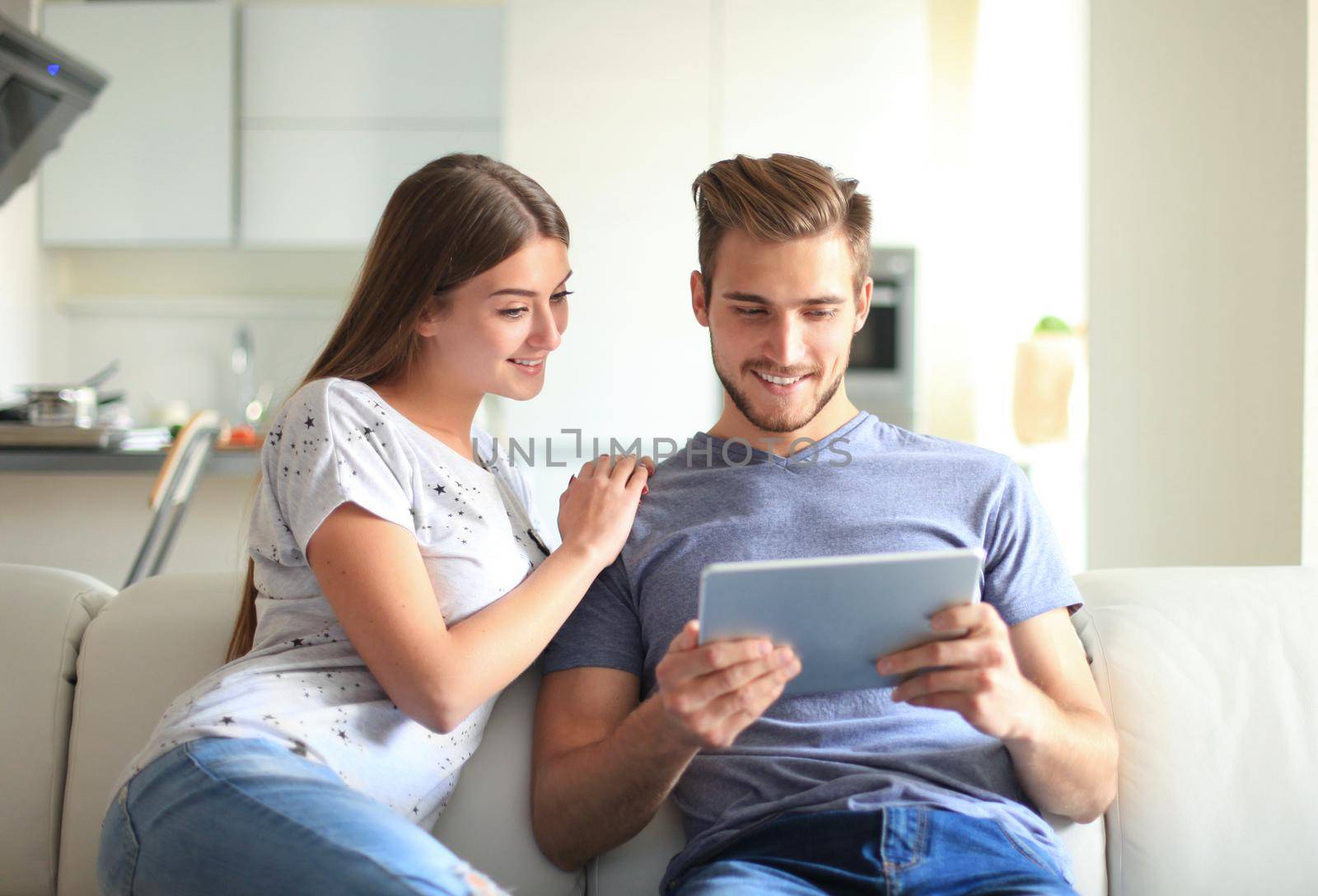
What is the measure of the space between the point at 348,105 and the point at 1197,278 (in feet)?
10.7

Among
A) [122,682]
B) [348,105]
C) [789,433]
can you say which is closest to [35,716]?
[122,682]

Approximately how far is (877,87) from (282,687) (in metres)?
3.53

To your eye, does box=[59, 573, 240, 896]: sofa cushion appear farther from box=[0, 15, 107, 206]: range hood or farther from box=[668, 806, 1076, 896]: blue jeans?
box=[0, 15, 107, 206]: range hood

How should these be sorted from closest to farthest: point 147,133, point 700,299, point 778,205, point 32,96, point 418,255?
point 418,255, point 778,205, point 700,299, point 32,96, point 147,133

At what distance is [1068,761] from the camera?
134 centimetres

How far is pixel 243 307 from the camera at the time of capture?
16.1 ft

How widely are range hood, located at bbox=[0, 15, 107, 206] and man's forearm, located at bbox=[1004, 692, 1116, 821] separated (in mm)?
2430

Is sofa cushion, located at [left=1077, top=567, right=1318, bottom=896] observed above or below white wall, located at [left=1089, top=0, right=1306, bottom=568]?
below

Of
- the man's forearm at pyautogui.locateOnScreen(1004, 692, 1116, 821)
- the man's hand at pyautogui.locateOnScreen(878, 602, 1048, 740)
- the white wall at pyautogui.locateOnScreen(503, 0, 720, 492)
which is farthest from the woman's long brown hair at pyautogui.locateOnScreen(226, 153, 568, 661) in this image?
the white wall at pyautogui.locateOnScreen(503, 0, 720, 492)

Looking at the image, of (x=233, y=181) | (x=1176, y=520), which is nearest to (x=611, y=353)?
(x=233, y=181)

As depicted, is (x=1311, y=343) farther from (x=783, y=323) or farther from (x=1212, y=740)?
(x=783, y=323)

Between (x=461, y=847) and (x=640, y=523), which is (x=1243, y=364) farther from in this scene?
(x=461, y=847)

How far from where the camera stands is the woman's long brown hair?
1.45 metres

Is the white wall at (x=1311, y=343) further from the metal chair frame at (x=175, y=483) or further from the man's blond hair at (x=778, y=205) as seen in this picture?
the metal chair frame at (x=175, y=483)
